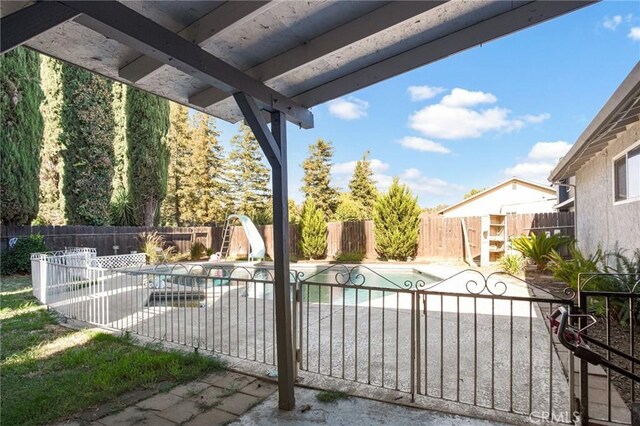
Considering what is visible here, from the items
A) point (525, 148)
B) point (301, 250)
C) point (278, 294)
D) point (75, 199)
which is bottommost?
point (301, 250)

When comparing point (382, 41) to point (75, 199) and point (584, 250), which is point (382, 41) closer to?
point (584, 250)

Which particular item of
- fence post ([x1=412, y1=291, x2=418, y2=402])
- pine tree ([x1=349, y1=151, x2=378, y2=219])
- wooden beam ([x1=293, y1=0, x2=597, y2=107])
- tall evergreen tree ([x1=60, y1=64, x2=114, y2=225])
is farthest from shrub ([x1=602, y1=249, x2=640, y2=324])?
pine tree ([x1=349, y1=151, x2=378, y2=219])

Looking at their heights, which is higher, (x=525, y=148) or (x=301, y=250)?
(x=525, y=148)

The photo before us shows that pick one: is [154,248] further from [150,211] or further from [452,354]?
[452,354]

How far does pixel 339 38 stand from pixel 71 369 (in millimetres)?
3729

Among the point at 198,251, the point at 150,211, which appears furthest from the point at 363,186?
the point at 150,211

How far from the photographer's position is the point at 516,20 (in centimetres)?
193

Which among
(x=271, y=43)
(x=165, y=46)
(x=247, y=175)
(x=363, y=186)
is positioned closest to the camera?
(x=165, y=46)

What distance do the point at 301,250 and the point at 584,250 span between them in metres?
9.53

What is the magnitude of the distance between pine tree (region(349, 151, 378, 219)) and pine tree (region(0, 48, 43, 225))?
16543 mm

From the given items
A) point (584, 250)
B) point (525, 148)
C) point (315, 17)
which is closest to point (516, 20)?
point (315, 17)

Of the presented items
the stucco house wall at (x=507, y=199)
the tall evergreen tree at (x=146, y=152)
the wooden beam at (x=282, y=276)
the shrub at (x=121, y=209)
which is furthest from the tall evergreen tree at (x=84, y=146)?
the stucco house wall at (x=507, y=199)

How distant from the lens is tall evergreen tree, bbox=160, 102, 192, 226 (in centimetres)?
2170

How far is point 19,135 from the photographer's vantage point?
32.6 feet
